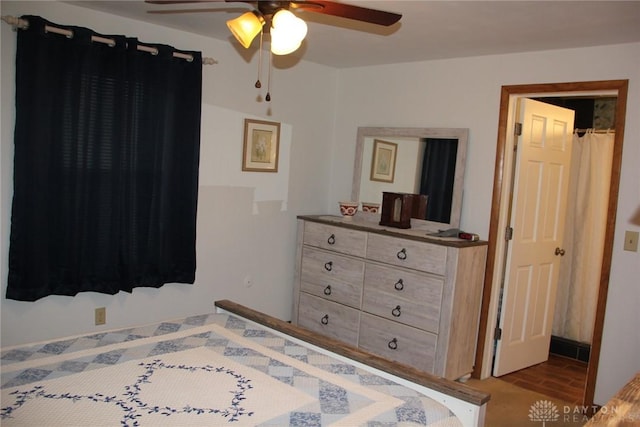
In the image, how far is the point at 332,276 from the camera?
404cm

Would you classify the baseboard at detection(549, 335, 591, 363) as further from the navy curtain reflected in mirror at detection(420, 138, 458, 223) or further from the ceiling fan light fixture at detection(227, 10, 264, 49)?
the ceiling fan light fixture at detection(227, 10, 264, 49)

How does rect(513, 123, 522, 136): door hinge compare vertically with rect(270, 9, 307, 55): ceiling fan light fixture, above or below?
below

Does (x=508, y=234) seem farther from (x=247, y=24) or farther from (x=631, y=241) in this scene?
(x=247, y=24)

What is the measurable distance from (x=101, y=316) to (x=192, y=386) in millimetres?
1905

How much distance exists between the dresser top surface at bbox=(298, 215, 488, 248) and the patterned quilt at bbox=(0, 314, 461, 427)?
1555 millimetres

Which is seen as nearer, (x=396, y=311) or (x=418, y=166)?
(x=396, y=311)

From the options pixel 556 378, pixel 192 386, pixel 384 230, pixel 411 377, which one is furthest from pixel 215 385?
pixel 556 378

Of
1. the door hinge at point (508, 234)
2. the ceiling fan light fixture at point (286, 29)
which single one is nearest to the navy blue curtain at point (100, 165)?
the ceiling fan light fixture at point (286, 29)

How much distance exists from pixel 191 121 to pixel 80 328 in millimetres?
1514

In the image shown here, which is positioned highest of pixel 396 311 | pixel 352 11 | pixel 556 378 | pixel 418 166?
pixel 352 11

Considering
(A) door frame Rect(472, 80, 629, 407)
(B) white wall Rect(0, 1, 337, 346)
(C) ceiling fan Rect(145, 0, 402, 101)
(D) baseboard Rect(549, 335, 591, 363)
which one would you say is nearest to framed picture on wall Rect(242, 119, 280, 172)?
(B) white wall Rect(0, 1, 337, 346)

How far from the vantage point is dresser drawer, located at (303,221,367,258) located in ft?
12.6

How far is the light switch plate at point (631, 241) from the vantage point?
119 inches

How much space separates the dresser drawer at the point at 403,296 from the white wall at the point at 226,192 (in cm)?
93
